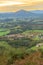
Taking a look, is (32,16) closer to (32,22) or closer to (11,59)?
(32,22)

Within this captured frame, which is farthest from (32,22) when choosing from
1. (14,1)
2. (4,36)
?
(4,36)

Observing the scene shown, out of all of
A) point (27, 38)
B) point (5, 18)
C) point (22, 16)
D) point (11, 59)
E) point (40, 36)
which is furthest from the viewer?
point (22, 16)

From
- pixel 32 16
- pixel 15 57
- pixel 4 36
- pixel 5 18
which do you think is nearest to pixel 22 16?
pixel 32 16

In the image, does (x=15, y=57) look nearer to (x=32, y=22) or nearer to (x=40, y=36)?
(x=40, y=36)

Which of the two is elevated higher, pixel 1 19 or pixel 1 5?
pixel 1 5

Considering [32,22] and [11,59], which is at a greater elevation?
[11,59]

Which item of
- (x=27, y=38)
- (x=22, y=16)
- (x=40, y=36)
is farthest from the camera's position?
(x=22, y=16)

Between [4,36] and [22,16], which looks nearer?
[4,36]

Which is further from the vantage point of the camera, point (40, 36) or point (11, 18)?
point (11, 18)

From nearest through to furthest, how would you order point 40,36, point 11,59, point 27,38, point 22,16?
point 11,59 → point 27,38 → point 40,36 → point 22,16
